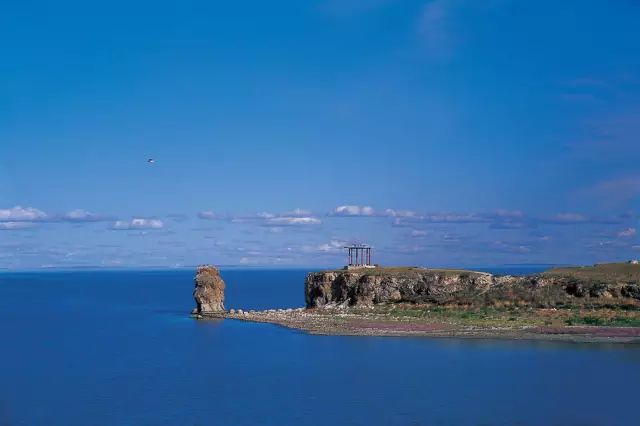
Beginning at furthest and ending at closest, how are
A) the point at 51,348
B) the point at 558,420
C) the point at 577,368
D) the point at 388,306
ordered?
the point at 388,306, the point at 51,348, the point at 577,368, the point at 558,420

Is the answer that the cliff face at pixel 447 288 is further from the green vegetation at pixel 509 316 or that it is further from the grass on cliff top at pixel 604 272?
the green vegetation at pixel 509 316

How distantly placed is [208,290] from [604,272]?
52840 millimetres

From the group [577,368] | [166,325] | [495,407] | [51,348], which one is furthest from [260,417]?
[166,325]

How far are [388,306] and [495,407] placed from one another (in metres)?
52.9

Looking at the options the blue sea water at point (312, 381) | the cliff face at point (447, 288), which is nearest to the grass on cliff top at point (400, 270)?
the cliff face at point (447, 288)

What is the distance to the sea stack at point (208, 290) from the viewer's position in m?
97.8

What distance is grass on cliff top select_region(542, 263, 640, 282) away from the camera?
86.7 metres

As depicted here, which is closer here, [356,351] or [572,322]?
[356,351]

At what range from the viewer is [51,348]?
229 ft

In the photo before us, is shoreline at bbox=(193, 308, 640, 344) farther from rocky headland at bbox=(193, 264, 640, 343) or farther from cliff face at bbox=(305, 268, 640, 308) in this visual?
cliff face at bbox=(305, 268, 640, 308)

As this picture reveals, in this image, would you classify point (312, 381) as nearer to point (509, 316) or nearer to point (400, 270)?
point (509, 316)

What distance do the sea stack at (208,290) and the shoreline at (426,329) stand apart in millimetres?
9609

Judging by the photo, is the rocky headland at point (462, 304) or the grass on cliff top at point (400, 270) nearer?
the rocky headland at point (462, 304)

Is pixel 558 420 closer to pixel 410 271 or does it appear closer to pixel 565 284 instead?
pixel 565 284
